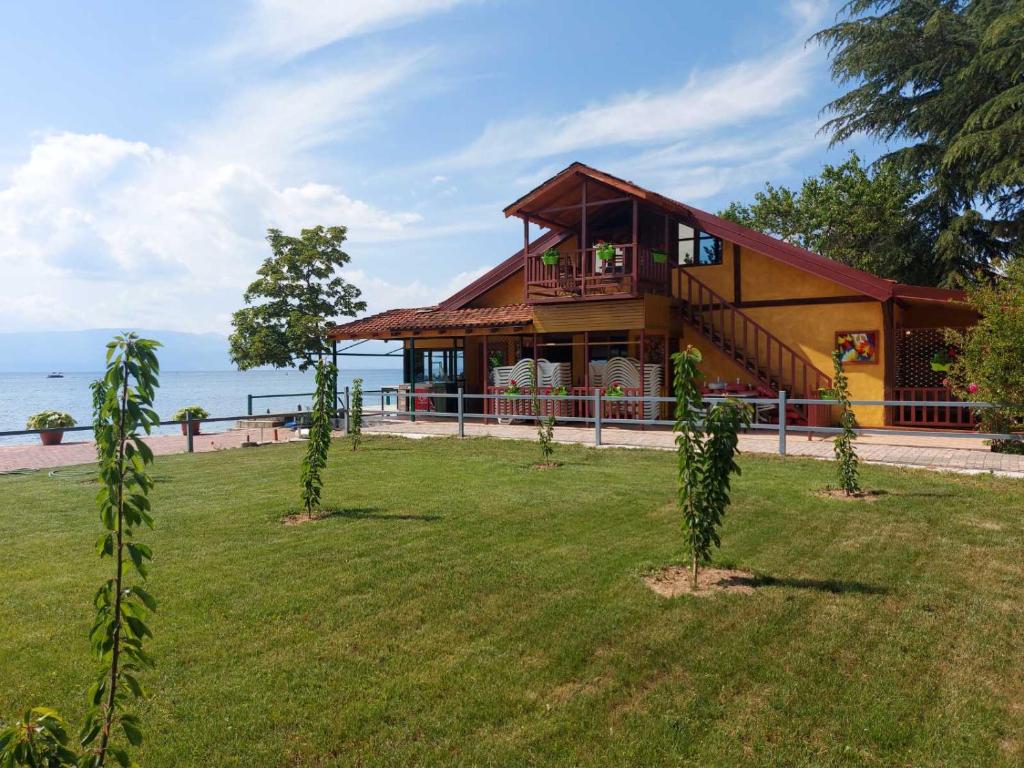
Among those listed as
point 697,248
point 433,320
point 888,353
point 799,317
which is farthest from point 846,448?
point 433,320

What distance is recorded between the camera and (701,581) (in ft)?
19.3

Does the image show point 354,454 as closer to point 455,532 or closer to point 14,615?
point 455,532

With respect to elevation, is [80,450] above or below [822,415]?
below

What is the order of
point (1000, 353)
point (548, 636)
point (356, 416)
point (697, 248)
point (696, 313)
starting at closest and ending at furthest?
point (548, 636) → point (1000, 353) → point (356, 416) → point (696, 313) → point (697, 248)

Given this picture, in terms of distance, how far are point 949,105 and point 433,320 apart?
1866 cm

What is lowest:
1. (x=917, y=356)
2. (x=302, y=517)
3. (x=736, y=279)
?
(x=302, y=517)

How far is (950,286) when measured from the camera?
22719mm

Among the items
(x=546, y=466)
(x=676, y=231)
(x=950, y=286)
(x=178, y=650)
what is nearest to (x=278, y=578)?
(x=178, y=650)

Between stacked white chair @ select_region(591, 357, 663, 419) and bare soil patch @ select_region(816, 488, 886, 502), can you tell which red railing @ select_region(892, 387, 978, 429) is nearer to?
stacked white chair @ select_region(591, 357, 663, 419)

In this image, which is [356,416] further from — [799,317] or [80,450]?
[799,317]

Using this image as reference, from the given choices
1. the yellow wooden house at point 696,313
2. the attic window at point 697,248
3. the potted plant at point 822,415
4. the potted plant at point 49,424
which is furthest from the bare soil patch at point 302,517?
the potted plant at point 49,424

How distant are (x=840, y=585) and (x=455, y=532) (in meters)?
3.81

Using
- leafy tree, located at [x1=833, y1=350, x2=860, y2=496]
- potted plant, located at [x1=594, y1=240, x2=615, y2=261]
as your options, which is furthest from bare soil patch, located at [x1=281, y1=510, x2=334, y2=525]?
potted plant, located at [x1=594, y1=240, x2=615, y2=261]

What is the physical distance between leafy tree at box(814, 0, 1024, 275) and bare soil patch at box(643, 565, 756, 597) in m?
20.3
